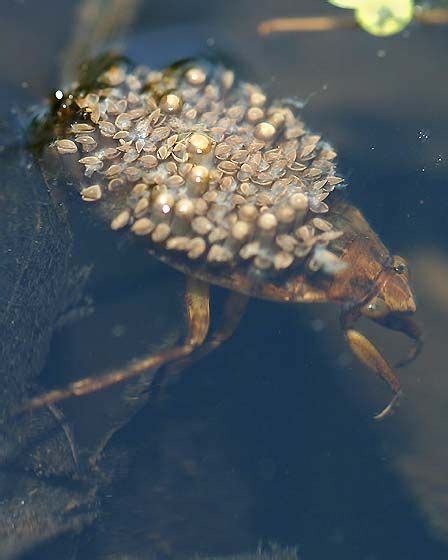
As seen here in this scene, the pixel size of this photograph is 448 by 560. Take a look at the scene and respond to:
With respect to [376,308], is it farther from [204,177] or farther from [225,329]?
[204,177]

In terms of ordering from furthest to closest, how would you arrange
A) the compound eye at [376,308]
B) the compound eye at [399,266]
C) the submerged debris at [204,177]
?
the compound eye at [399,266] → the compound eye at [376,308] → the submerged debris at [204,177]

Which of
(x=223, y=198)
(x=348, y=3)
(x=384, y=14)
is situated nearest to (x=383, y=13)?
(x=384, y=14)

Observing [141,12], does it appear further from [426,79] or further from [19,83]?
[426,79]

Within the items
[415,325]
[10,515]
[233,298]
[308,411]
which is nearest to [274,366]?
[308,411]

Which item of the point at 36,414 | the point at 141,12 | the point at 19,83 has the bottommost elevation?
the point at 36,414

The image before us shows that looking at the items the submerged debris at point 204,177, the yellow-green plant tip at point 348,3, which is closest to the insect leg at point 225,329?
the submerged debris at point 204,177

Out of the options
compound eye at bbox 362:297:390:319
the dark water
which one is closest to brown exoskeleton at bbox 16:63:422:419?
compound eye at bbox 362:297:390:319

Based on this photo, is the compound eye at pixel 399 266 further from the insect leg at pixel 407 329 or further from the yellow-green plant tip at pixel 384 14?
the yellow-green plant tip at pixel 384 14
